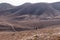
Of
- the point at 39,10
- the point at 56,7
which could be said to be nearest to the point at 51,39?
the point at 39,10

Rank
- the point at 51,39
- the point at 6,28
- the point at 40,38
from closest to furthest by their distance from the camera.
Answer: the point at 51,39
the point at 40,38
the point at 6,28

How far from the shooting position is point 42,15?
63.8 metres

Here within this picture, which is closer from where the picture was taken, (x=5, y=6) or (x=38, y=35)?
(x=38, y=35)

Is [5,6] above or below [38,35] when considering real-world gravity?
above

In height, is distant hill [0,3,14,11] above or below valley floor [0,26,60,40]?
above

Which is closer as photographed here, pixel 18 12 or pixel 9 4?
pixel 18 12

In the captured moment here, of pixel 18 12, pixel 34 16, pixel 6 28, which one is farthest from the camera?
pixel 18 12

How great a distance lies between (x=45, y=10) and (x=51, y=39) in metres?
56.4

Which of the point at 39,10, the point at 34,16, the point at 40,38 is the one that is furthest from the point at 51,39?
the point at 39,10

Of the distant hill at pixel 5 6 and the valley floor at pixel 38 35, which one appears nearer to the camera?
the valley floor at pixel 38 35

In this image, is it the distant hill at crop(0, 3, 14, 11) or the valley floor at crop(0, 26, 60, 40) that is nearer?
the valley floor at crop(0, 26, 60, 40)

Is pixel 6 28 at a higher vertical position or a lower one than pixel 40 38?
lower

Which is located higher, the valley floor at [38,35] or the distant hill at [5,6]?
the distant hill at [5,6]

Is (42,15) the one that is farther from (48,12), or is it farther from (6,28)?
(6,28)
